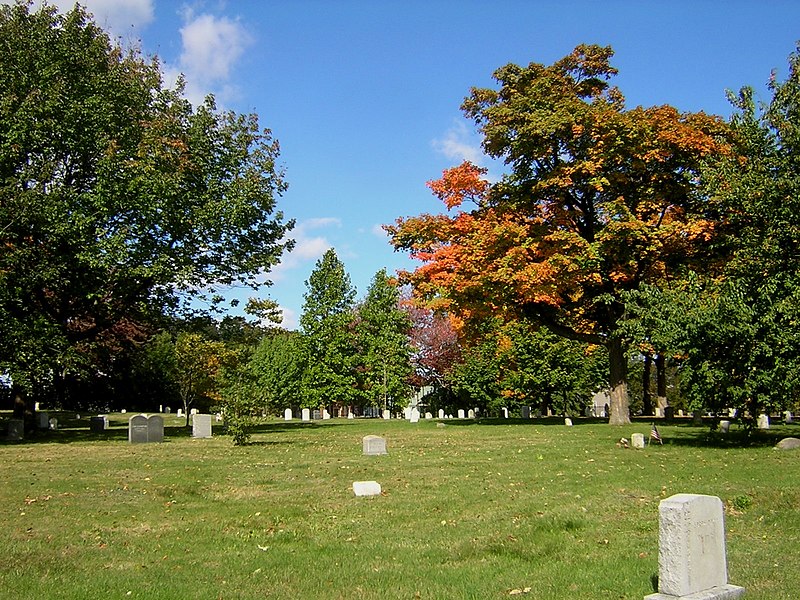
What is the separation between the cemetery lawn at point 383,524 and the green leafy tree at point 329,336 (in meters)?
29.6

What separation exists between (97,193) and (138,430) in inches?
323

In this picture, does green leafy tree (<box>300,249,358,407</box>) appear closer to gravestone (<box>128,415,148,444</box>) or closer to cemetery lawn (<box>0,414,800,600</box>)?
gravestone (<box>128,415,148,444</box>)

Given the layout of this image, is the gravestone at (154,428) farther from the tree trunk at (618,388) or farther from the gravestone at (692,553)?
the gravestone at (692,553)

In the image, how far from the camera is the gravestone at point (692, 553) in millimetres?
5957

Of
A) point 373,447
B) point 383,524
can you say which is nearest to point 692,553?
point 383,524

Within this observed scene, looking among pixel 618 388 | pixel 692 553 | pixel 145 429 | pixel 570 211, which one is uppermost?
pixel 570 211

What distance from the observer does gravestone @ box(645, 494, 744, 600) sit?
19.5ft

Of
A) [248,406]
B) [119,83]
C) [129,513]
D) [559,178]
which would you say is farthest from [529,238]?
[129,513]

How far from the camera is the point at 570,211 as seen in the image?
29.1 meters

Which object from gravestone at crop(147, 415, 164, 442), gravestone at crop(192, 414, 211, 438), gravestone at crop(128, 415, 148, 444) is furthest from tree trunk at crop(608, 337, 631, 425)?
gravestone at crop(128, 415, 148, 444)

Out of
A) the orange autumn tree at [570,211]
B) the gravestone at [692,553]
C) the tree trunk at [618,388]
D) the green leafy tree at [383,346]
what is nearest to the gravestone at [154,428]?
the orange autumn tree at [570,211]

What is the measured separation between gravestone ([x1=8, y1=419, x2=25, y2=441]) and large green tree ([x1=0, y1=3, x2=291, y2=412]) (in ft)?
5.94

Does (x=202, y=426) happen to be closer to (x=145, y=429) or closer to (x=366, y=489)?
(x=145, y=429)

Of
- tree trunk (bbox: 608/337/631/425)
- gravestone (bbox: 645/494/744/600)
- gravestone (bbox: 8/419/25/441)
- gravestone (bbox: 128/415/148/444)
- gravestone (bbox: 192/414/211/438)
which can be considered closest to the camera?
gravestone (bbox: 645/494/744/600)
